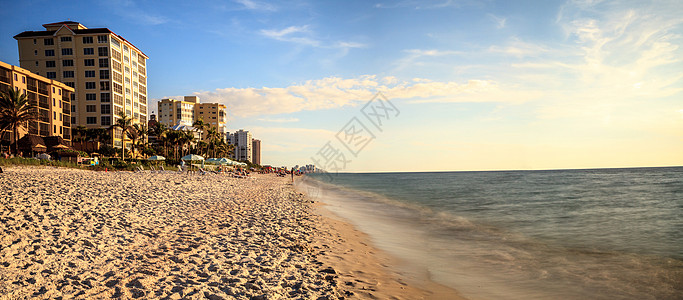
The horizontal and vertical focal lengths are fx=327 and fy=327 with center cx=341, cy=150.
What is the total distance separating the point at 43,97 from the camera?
5134 centimetres

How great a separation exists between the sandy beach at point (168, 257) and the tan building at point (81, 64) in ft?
205

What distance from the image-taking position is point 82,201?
10820 mm

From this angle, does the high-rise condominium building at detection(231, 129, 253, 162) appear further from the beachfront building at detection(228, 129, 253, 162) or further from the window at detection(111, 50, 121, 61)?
the window at detection(111, 50, 121, 61)

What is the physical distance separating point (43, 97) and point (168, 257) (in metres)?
62.9

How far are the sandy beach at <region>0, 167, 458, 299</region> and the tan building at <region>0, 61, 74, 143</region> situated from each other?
4812 centimetres

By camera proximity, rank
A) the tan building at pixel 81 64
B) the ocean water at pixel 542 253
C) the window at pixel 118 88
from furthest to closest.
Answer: the window at pixel 118 88 < the tan building at pixel 81 64 < the ocean water at pixel 542 253

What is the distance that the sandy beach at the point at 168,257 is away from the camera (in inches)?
206

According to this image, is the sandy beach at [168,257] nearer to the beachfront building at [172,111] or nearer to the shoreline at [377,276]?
the shoreline at [377,276]

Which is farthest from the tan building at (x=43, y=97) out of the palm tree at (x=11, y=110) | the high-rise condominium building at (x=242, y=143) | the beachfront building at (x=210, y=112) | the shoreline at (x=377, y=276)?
the high-rise condominium building at (x=242, y=143)

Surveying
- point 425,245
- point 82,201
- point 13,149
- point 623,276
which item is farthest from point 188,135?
point 623,276

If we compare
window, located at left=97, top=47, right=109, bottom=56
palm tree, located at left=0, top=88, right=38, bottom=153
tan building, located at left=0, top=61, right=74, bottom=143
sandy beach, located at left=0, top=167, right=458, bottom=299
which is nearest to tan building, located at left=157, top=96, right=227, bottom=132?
window, located at left=97, top=47, right=109, bottom=56

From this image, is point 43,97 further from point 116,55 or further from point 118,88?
point 116,55

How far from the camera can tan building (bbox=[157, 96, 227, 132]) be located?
4953 inches

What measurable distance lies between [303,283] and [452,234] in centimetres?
979
